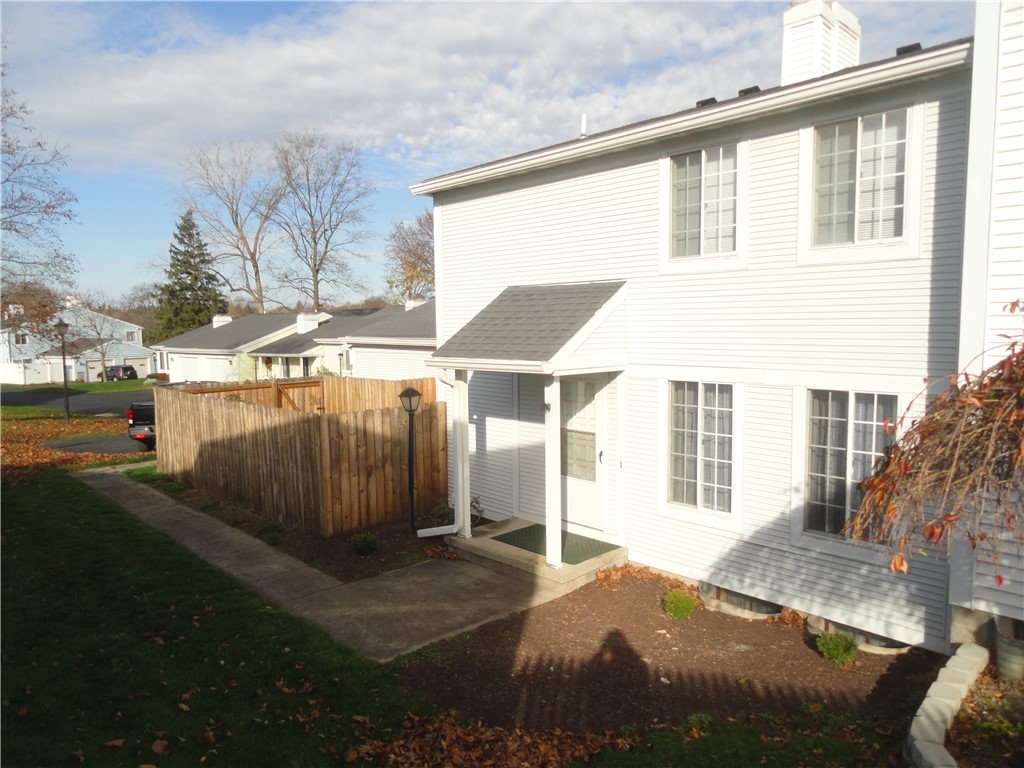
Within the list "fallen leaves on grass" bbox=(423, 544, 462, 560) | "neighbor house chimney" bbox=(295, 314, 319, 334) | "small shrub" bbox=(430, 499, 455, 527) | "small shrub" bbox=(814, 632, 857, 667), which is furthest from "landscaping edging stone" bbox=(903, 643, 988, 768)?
"neighbor house chimney" bbox=(295, 314, 319, 334)

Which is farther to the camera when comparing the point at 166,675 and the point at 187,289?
the point at 187,289

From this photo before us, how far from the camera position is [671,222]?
344 inches

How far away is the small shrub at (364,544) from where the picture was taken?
32.3 ft

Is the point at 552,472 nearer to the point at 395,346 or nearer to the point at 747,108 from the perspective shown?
the point at 747,108

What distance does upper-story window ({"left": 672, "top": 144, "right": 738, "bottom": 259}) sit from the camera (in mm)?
8211

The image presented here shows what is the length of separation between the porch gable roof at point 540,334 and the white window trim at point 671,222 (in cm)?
80

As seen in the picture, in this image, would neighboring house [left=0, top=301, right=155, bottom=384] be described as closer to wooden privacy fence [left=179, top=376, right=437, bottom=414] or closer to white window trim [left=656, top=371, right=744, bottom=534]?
wooden privacy fence [left=179, top=376, right=437, bottom=414]

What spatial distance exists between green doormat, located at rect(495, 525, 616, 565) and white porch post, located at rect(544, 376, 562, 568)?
420 millimetres

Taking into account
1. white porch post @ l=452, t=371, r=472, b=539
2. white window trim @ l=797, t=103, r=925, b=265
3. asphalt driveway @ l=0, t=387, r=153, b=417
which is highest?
white window trim @ l=797, t=103, r=925, b=265

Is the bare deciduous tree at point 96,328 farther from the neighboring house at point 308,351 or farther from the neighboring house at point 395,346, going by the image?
the neighboring house at point 395,346

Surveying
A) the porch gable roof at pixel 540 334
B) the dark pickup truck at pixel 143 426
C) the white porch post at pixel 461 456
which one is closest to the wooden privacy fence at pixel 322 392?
the white porch post at pixel 461 456

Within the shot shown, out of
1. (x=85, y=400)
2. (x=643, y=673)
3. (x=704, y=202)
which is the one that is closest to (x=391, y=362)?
(x=704, y=202)

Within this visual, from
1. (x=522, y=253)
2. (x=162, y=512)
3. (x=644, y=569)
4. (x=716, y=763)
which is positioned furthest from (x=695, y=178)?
(x=162, y=512)

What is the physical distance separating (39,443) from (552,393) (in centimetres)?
1988
